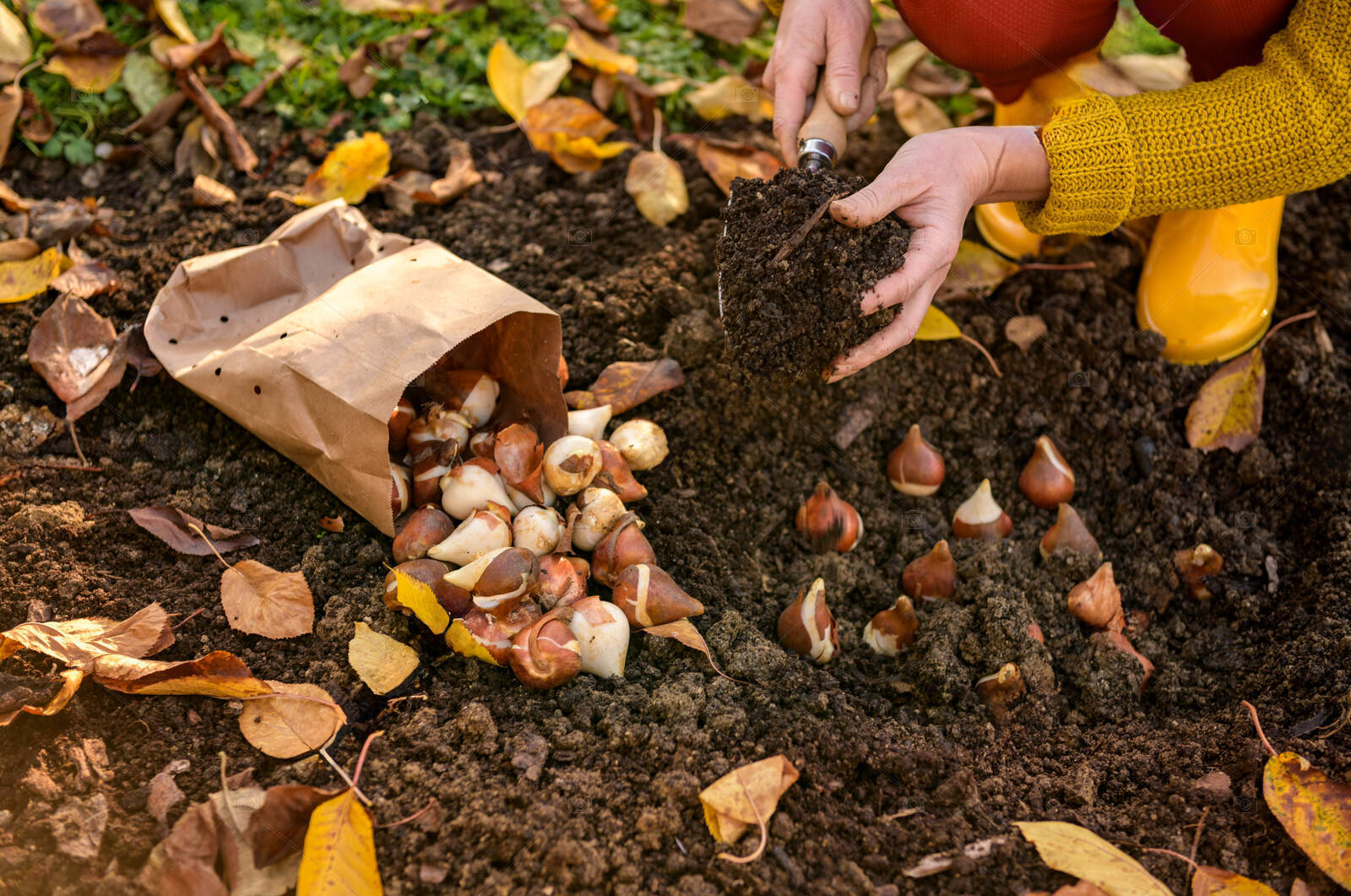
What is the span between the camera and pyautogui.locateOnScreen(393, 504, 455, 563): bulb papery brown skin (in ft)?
4.77

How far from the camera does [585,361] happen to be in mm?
1796

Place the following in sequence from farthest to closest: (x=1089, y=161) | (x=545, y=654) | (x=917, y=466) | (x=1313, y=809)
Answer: (x=917, y=466)
(x=1089, y=161)
(x=545, y=654)
(x=1313, y=809)

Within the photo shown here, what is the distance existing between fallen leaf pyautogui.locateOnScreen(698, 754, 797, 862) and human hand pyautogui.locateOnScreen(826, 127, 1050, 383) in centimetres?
68

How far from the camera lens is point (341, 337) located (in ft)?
4.82

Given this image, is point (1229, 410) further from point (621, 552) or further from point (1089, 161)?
point (621, 552)

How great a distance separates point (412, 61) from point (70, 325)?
1.12 meters

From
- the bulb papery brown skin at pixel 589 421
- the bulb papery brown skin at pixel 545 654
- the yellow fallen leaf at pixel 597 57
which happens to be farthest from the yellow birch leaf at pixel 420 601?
the yellow fallen leaf at pixel 597 57

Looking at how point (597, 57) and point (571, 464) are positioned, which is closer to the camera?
point (571, 464)

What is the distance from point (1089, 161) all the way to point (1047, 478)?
0.60m

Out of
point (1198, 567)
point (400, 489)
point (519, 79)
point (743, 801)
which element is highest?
point (519, 79)

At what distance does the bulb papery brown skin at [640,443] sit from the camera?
1.64 metres

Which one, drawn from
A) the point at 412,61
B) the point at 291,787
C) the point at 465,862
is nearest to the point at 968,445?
the point at 465,862

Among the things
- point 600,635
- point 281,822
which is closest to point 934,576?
point 600,635

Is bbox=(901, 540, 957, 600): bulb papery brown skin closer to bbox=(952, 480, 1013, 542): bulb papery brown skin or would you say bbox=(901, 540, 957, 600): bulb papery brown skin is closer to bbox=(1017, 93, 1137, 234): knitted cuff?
bbox=(952, 480, 1013, 542): bulb papery brown skin
